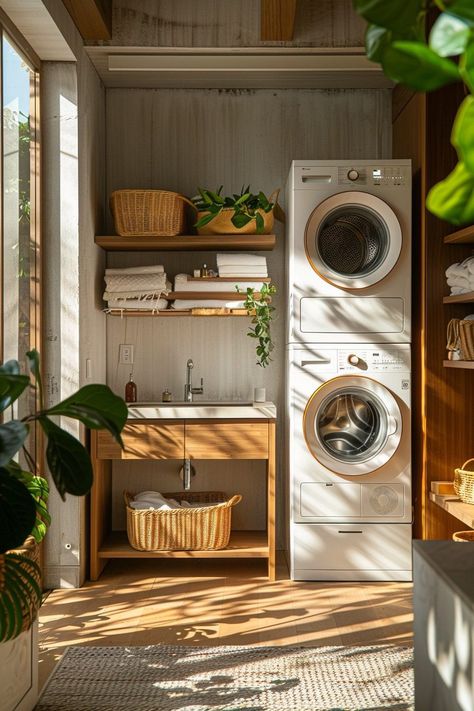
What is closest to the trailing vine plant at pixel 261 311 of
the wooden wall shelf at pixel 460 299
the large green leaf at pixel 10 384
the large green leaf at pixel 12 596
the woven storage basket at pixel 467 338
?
the wooden wall shelf at pixel 460 299

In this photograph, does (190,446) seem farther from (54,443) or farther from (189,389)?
(54,443)

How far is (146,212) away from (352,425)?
147 cm

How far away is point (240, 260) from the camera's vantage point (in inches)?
158

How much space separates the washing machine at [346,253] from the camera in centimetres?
379

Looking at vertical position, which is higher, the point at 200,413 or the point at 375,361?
the point at 375,361

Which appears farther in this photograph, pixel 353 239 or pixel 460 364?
pixel 353 239

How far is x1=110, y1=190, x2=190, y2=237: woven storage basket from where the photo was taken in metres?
3.91

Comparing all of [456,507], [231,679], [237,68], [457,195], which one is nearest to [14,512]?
[457,195]

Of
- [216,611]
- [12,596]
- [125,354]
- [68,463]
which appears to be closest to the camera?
[68,463]

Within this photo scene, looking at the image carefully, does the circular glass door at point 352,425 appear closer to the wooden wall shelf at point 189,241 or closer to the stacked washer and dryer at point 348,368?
the stacked washer and dryer at point 348,368

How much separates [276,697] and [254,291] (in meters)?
2.08

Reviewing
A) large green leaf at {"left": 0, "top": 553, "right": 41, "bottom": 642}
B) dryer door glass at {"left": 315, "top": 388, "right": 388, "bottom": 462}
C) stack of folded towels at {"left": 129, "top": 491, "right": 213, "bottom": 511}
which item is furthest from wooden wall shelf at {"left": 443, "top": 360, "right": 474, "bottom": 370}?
large green leaf at {"left": 0, "top": 553, "right": 41, "bottom": 642}

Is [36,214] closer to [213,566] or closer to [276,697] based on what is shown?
[213,566]

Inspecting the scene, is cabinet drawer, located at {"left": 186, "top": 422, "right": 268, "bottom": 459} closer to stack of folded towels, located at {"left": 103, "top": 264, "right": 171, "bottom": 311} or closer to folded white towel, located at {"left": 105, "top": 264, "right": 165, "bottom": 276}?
stack of folded towels, located at {"left": 103, "top": 264, "right": 171, "bottom": 311}
